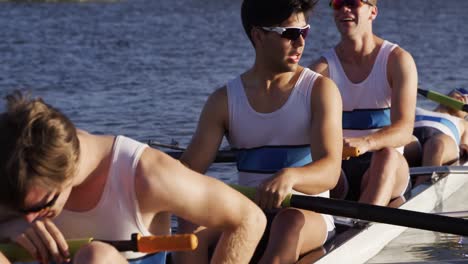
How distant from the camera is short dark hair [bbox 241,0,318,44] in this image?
5.33 metres

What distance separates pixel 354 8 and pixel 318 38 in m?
20.7

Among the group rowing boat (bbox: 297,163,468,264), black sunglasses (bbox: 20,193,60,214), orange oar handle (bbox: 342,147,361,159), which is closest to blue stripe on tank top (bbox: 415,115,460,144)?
rowing boat (bbox: 297,163,468,264)

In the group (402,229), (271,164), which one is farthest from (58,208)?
(402,229)

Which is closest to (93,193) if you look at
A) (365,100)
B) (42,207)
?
(42,207)

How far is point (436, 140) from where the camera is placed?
7.69 metres

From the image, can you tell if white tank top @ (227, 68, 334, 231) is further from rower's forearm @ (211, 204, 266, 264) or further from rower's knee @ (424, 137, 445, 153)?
rower's knee @ (424, 137, 445, 153)

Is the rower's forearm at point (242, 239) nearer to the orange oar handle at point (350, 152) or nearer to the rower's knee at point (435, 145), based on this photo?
the orange oar handle at point (350, 152)

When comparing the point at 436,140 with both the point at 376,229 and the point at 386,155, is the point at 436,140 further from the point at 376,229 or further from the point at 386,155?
the point at 376,229

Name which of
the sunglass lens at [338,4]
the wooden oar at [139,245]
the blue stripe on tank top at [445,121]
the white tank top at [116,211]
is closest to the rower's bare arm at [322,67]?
the sunglass lens at [338,4]

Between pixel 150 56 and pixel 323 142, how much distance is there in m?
17.4

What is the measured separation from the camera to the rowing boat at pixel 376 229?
17.9ft

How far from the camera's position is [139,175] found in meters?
4.01

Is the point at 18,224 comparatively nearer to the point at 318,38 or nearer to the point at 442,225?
the point at 442,225

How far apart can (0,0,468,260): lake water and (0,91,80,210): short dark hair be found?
3.32 metres
